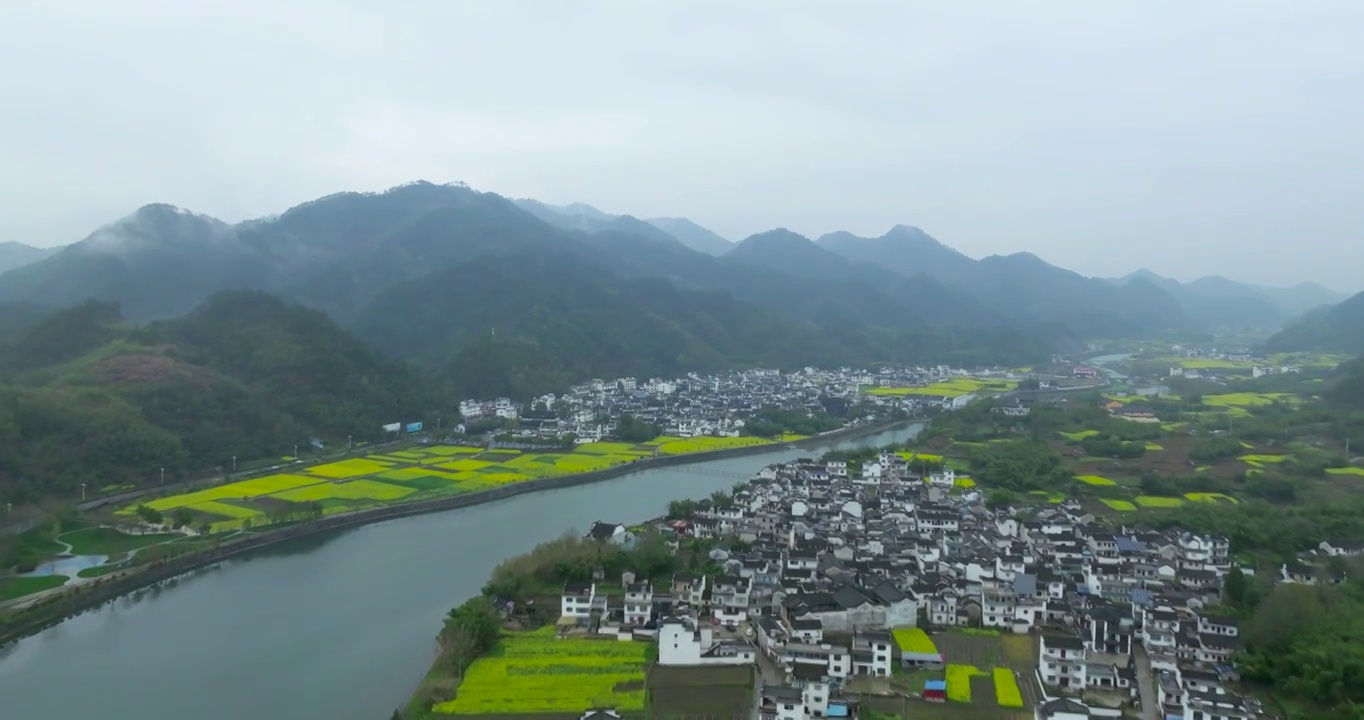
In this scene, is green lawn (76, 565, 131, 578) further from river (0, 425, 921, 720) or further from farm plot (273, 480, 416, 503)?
farm plot (273, 480, 416, 503)

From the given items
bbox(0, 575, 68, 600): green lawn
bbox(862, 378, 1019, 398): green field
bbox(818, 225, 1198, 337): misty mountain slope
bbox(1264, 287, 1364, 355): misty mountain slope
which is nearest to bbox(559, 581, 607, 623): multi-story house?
bbox(0, 575, 68, 600): green lawn

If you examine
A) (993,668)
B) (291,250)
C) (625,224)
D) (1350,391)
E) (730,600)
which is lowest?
(993,668)

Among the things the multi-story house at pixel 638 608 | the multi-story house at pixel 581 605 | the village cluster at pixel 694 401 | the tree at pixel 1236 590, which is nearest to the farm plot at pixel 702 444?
the village cluster at pixel 694 401

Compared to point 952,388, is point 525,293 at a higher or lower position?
higher

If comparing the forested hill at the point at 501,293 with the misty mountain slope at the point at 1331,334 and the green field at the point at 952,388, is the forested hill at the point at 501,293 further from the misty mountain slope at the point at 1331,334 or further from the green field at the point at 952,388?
the misty mountain slope at the point at 1331,334

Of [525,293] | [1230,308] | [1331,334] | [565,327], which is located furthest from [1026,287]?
[565,327]

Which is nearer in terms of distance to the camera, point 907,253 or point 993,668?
point 993,668

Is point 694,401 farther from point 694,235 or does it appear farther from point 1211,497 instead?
point 694,235

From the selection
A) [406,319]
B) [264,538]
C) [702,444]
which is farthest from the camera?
[406,319]
